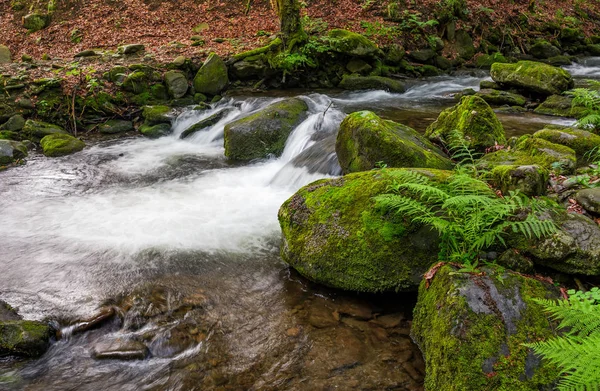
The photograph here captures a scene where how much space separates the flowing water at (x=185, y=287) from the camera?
360cm

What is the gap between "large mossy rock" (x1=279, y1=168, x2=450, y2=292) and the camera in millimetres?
4199

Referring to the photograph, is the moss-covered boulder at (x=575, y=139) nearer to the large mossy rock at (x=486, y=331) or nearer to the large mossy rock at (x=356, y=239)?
the large mossy rock at (x=356, y=239)

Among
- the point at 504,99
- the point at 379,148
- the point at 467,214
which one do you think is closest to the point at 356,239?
the point at 467,214

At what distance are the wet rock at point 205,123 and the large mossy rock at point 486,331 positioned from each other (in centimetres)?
870

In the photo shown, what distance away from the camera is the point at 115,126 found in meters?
11.3

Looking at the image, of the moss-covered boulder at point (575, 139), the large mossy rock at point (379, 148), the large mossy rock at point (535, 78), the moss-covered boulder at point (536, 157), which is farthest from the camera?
the large mossy rock at point (535, 78)

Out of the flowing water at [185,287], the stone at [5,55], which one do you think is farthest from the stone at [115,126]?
the stone at [5,55]

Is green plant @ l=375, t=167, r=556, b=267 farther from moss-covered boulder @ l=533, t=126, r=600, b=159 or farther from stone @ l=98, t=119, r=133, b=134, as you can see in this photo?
stone @ l=98, t=119, r=133, b=134

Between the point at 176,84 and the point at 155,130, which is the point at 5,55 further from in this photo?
the point at 155,130

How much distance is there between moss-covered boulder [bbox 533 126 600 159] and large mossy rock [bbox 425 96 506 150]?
2.00 ft

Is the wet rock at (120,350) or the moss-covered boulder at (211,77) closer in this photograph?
the wet rock at (120,350)

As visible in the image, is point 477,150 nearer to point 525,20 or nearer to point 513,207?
point 513,207

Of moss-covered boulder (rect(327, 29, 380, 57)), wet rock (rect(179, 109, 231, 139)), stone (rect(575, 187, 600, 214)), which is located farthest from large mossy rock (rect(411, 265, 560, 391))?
moss-covered boulder (rect(327, 29, 380, 57))

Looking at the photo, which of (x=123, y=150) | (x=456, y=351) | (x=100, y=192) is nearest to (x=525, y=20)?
(x=123, y=150)
